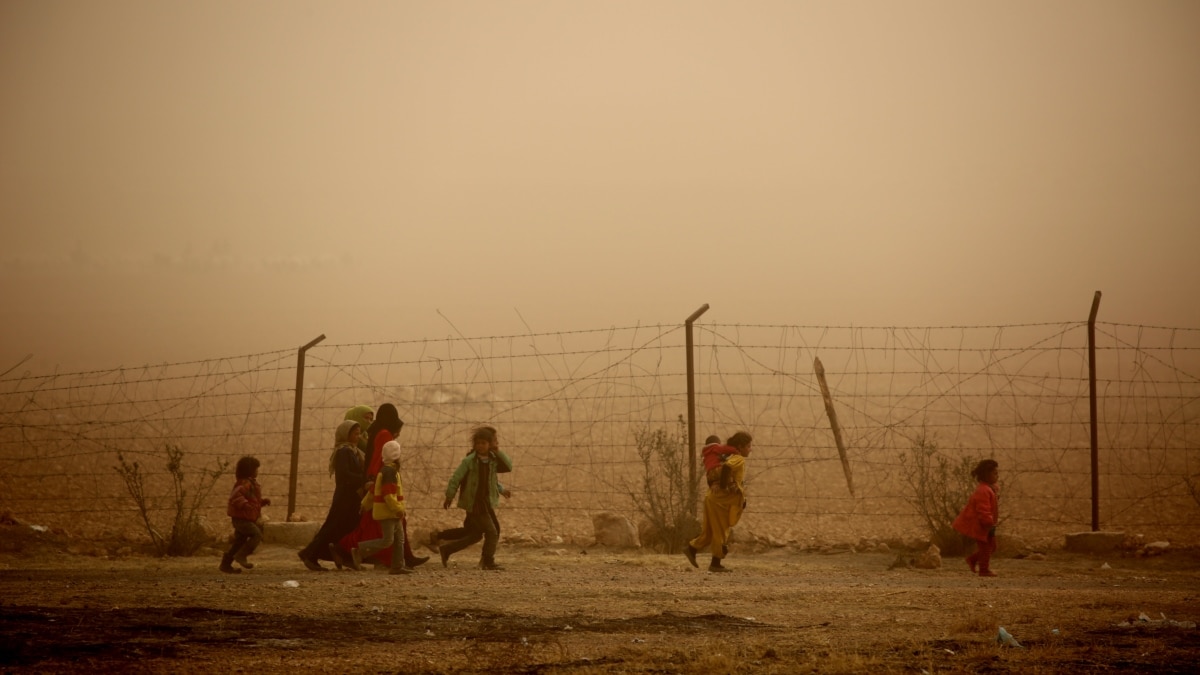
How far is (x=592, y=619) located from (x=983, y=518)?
4523mm

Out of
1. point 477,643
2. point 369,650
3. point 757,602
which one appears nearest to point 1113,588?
point 757,602

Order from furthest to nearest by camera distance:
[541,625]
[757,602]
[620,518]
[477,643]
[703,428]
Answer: [703,428], [620,518], [757,602], [541,625], [477,643]

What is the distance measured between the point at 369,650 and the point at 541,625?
49.1 inches

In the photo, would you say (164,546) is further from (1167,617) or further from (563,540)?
(1167,617)

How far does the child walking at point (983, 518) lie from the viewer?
9.71m

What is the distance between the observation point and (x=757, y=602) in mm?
7734

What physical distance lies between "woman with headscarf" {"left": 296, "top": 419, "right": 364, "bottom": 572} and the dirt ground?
28 cm

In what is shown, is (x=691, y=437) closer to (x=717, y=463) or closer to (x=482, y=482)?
(x=717, y=463)

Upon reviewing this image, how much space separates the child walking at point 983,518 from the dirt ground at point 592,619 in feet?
1.09

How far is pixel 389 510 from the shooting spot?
9406 mm

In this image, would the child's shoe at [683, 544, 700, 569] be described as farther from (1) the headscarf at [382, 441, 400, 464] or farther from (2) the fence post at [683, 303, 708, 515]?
(1) the headscarf at [382, 441, 400, 464]

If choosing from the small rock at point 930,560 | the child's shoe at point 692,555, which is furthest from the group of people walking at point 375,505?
the small rock at point 930,560

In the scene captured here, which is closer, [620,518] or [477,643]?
[477,643]

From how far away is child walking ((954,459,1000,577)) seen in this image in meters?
9.71
